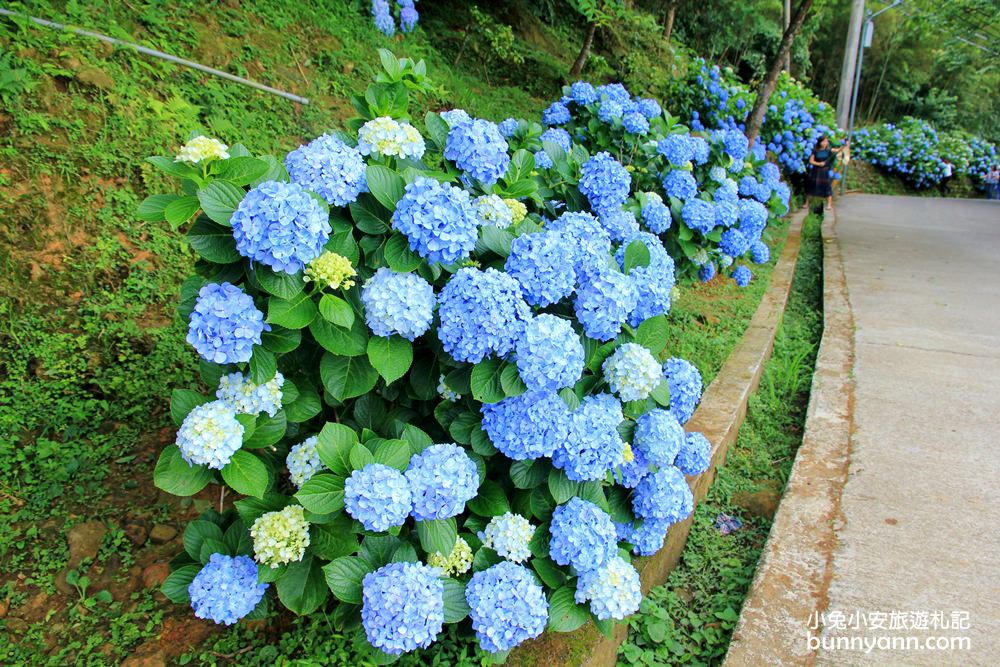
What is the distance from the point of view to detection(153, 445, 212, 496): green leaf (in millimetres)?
1390

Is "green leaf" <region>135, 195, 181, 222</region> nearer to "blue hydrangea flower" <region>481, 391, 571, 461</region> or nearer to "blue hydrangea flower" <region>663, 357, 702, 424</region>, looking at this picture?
"blue hydrangea flower" <region>481, 391, 571, 461</region>

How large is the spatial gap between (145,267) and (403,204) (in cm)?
187

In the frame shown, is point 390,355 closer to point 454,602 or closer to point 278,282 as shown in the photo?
point 278,282

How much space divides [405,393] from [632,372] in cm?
65

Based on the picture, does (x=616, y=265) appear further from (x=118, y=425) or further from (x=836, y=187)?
(x=836, y=187)

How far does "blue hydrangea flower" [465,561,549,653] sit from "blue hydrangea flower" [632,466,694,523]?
1.76ft

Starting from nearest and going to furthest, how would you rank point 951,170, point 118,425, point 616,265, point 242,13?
point 616,265, point 118,425, point 242,13, point 951,170

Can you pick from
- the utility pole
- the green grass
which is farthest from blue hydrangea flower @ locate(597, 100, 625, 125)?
the utility pole

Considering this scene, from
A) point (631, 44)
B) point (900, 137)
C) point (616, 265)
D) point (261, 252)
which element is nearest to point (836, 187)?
point (900, 137)

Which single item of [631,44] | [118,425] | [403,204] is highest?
[631,44]

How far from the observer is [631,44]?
884 cm

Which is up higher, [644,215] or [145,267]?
[644,215]

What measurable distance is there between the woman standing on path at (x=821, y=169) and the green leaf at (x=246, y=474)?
33.8 ft

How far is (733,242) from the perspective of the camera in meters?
3.14
